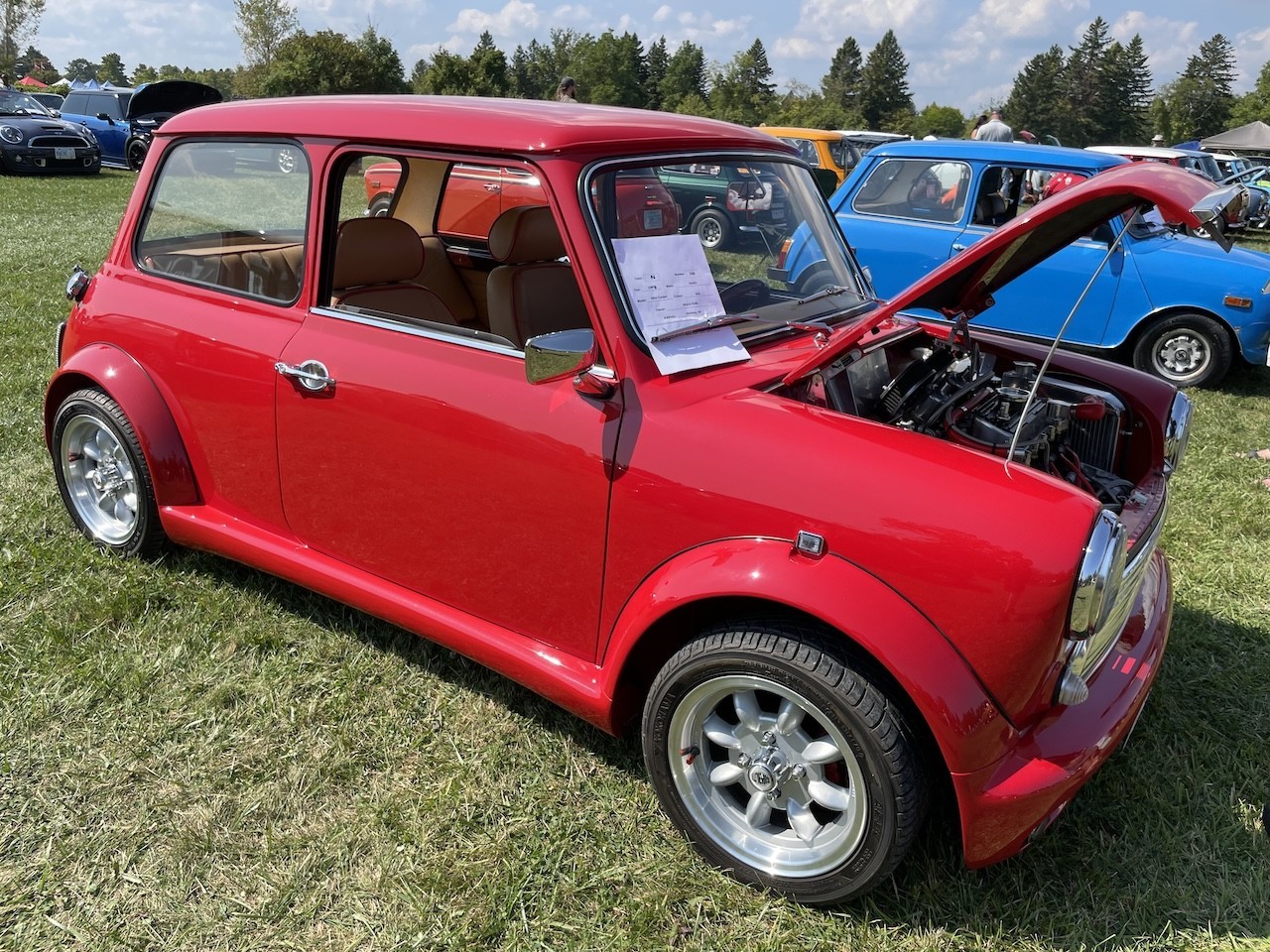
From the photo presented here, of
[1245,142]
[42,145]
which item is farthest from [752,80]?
[42,145]

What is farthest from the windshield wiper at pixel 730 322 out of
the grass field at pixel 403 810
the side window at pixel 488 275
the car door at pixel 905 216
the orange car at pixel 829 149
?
the orange car at pixel 829 149

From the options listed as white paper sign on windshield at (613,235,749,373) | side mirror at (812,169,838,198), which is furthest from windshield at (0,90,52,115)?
white paper sign on windshield at (613,235,749,373)

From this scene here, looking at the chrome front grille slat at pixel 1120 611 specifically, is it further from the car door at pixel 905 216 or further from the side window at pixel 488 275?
the car door at pixel 905 216

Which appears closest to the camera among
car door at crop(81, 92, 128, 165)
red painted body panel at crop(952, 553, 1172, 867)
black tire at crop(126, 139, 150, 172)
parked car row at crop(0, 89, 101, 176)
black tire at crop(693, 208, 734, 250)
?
red painted body panel at crop(952, 553, 1172, 867)

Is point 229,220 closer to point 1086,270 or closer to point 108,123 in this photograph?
point 1086,270

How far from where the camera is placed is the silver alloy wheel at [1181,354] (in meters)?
7.02

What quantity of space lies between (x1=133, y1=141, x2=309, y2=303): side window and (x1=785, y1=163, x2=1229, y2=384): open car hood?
1748 mm

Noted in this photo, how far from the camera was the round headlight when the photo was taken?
1.91 metres

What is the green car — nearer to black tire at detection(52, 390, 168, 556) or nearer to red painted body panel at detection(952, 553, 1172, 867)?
red painted body panel at detection(952, 553, 1172, 867)

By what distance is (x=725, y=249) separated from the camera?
116 inches

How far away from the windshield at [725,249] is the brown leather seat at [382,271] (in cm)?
82

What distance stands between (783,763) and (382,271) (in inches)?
81.8

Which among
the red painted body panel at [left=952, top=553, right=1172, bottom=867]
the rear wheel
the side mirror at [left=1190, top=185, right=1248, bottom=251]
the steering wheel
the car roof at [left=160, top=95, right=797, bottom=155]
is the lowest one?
the red painted body panel at [left=952, top=553, right=1172, bottom=867]

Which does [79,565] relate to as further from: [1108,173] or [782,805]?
[1108,173]
